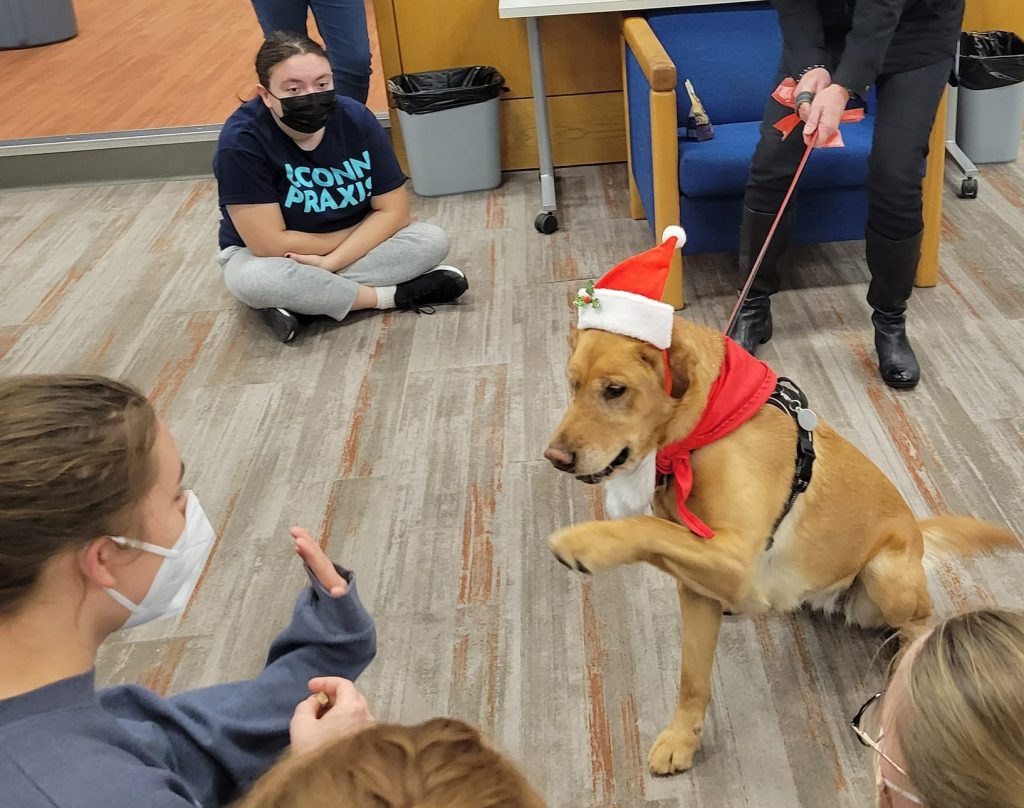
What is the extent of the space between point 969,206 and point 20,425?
139 inches

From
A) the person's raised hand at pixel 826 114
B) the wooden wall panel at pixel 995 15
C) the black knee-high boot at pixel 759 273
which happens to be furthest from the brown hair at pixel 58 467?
the wooden wall panel at pixel 995 15

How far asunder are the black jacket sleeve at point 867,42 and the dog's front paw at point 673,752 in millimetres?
1588

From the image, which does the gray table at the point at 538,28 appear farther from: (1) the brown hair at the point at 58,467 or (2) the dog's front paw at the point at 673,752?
(1) the brown hair at the point at 58,467

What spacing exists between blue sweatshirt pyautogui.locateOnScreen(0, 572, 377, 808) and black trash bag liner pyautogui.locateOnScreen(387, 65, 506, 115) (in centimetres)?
307

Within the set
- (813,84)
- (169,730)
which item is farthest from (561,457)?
(813,84)

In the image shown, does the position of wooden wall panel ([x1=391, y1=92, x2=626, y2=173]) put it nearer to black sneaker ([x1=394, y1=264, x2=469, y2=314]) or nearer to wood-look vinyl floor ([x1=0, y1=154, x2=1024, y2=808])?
wood-look vinyl floor ([x1=0, y1=154, x2=1024, y2=808])

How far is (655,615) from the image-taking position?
194cm

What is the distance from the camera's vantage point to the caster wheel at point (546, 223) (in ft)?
12.3

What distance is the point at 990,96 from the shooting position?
376 cm

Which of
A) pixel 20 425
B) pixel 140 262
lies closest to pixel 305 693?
pixel 20 425

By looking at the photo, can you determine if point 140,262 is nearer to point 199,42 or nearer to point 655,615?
point 655,615

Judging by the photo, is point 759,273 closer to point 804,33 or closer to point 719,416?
point 804,33

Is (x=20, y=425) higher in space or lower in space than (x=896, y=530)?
higher

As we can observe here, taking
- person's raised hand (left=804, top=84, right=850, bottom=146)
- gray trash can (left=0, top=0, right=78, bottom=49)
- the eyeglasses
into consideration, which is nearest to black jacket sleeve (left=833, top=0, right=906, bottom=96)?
person's raised hand (left=804, top=84, right=850, bottom=146)
